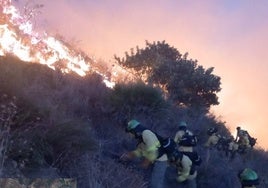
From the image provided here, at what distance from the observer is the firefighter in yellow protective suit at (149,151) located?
36.5 ft

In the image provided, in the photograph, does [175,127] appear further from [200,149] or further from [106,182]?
[106,182]

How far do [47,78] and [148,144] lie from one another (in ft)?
16.6

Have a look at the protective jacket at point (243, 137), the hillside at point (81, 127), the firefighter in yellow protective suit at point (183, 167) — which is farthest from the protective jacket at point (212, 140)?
the firefighter in yellow protective suit at point (183, 167)

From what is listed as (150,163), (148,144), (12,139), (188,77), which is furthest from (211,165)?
(188,77)

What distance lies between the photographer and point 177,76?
24109 mm

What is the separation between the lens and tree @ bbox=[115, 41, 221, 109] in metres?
23.5

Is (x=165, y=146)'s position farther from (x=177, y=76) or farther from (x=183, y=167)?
(x=177, y=76)

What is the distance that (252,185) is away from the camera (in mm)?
10297

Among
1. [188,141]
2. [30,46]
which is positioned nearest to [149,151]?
[188,141]

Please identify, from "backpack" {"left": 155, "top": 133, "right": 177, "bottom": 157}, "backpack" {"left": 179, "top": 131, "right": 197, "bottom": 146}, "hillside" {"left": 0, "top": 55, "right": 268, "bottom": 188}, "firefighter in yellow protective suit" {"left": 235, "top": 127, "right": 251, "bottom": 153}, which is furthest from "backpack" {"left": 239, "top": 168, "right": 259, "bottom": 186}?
"firefighter in yellow protective suit" {"left": 235, "top": 127, "right": 251, "bottom": 153}

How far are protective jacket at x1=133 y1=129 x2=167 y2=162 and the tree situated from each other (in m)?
10.7

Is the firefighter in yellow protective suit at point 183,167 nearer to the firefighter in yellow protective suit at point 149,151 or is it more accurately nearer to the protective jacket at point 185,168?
the protective jacket at point 185,168

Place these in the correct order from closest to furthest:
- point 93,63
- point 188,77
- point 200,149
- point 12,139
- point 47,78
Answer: point 12,139
point 47,78
point 200,149
point 93,63
point 188,77

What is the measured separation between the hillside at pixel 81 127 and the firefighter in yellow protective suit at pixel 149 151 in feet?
0.97
